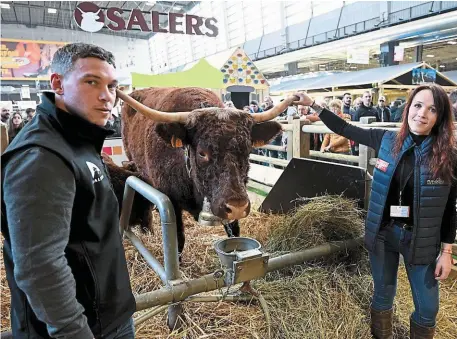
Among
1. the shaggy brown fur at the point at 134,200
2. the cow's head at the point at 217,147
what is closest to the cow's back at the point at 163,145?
the shaggy brown fur at the point at 134,200

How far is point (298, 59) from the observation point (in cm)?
2427

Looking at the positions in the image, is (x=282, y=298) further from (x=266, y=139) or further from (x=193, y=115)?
(x=193, y=115)

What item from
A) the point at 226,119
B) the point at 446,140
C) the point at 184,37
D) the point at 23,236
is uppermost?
the point at 184,37

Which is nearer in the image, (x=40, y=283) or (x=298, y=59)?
(x=40, y=283)

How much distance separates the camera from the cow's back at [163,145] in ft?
10.0

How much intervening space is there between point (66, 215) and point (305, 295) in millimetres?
2076

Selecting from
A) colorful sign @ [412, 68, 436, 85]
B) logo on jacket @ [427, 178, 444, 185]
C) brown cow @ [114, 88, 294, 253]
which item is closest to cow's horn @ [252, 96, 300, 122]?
brown cow @ [114, 88, 294, 253]

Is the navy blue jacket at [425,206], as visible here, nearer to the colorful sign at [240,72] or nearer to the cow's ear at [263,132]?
the cow's ear at [263,132]

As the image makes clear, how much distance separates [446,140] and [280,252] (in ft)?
5.09

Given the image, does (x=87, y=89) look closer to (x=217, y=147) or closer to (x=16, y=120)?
(x=217, y=147)

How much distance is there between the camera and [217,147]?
7.41ft

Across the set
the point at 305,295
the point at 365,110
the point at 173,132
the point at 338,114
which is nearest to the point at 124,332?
the point at 173,132

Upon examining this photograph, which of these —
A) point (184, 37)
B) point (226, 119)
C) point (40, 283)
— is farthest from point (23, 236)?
point (184, 37)

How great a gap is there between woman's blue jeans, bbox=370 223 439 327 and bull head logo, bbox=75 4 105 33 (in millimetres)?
10460
